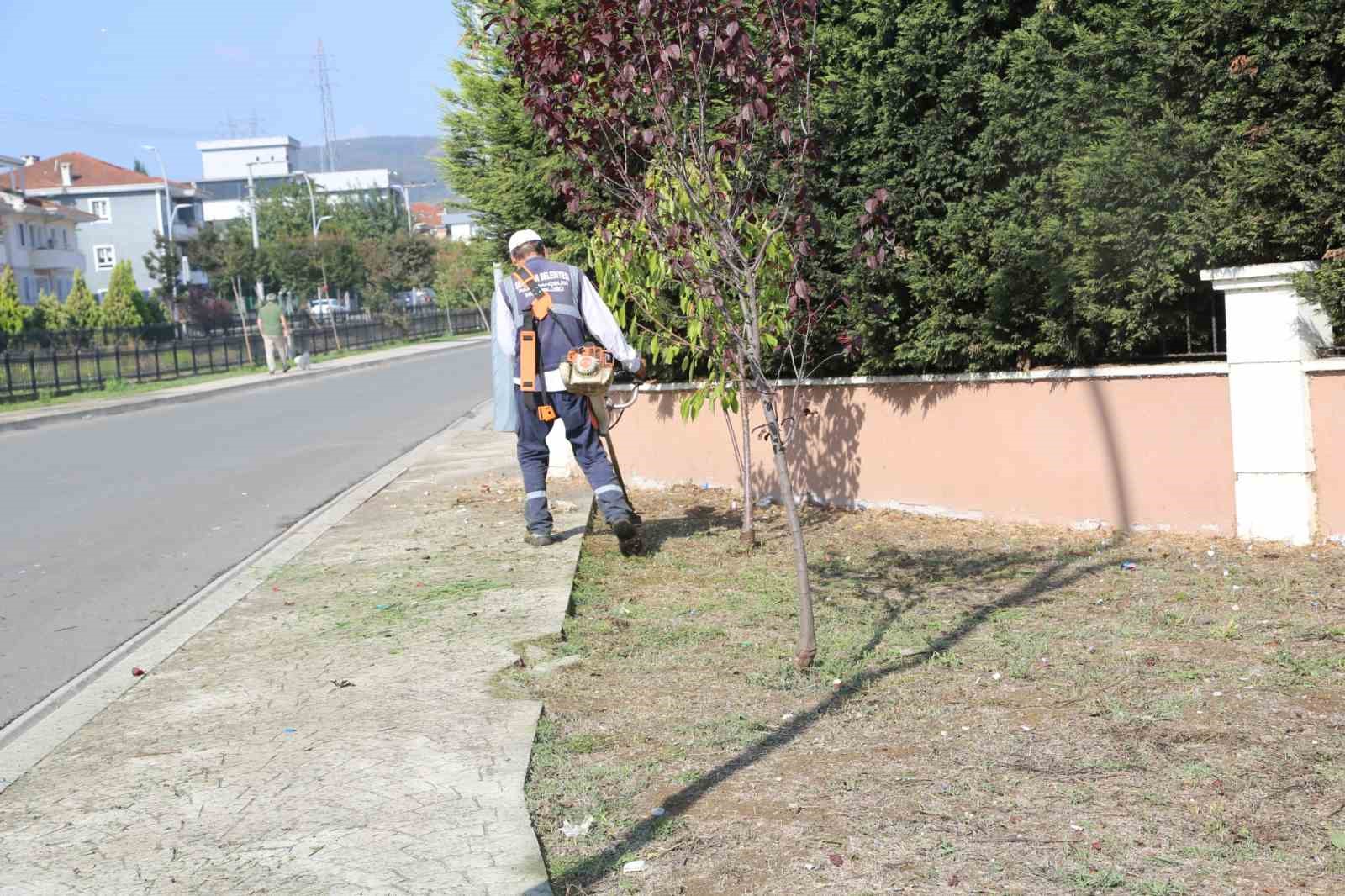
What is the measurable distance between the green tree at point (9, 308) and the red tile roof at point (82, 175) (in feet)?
153

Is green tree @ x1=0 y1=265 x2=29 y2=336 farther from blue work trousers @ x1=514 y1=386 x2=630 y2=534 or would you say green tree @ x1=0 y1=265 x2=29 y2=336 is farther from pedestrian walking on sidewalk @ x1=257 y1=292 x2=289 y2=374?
blue work trousers @ x1=514 y1=386 x2=630 y2=534

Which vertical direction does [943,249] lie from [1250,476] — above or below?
above

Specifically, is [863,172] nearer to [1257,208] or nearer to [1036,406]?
[1036,406]

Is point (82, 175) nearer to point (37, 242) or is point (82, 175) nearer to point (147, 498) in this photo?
point (37, 242)

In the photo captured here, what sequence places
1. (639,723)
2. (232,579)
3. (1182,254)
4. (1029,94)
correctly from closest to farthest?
1. (639,723)
2. (1182,254)
3. (1029,94)
4. (232,579)

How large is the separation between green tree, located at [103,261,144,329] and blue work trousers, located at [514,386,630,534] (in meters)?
58.3

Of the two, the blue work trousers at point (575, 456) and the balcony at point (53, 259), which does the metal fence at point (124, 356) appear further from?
the balcony at point (53, 259)

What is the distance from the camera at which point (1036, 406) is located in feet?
28.1

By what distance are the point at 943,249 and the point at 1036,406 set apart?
1.10 m

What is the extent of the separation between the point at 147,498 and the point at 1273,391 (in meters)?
9.68

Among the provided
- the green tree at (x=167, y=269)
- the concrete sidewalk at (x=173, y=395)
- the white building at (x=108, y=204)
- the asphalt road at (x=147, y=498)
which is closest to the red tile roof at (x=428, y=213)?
the white building at (x=108, y=204)

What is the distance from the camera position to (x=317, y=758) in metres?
4.93

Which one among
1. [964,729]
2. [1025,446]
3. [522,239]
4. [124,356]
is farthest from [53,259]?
[964,729]

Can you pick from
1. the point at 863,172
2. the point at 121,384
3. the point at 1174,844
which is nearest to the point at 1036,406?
the point at 863,172
